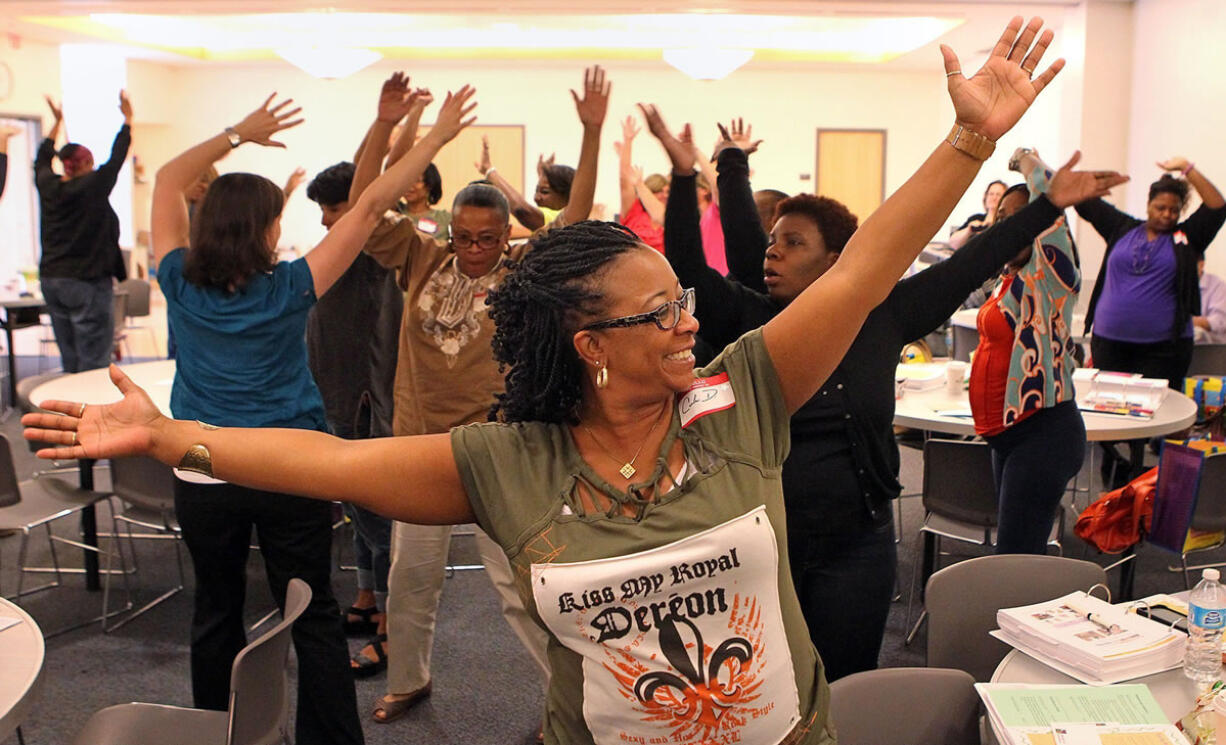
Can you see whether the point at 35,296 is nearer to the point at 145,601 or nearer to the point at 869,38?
the point at 145,601

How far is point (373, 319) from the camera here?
398 cm

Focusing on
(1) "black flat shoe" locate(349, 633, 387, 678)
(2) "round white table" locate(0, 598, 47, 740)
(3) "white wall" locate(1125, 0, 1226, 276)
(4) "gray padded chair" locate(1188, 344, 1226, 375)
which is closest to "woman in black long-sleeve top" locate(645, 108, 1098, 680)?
(2) "round white table" locate(0, 598, 47, 740)

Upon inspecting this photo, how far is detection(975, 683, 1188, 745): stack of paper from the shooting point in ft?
5.65

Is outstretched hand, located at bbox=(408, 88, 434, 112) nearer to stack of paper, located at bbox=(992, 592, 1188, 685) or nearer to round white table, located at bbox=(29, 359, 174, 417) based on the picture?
round white table, located at bbox=(29, 359, 174, 417)

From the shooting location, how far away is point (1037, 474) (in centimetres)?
335

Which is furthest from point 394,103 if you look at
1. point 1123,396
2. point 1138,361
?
point 1138,361

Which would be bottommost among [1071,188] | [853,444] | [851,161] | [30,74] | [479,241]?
[853,444]

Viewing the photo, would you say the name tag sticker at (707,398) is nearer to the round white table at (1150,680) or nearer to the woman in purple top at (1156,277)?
the round white table at (1150,680)

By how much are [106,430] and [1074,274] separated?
9.86 feet

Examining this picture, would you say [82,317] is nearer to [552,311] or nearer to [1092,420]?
[1092,420]

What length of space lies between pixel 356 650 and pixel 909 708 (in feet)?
8.02

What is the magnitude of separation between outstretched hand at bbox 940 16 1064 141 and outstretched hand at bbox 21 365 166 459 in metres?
1.26

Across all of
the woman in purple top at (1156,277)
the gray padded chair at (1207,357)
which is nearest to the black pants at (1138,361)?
the woman in purple top at (1156,277)

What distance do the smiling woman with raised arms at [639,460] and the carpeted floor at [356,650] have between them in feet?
6.43
